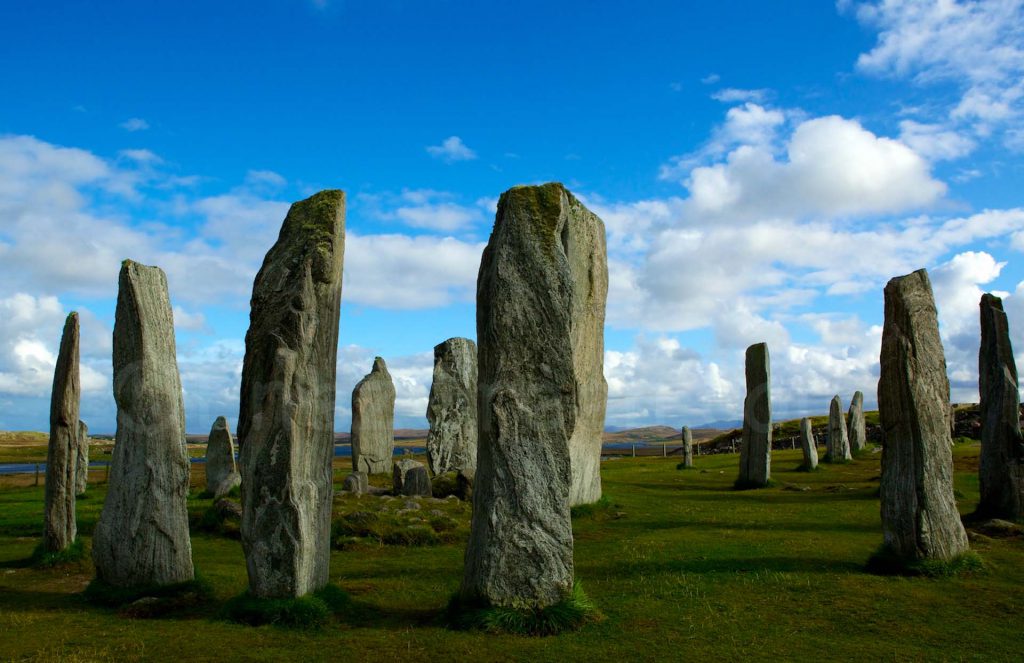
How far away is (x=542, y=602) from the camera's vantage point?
25.7 ft

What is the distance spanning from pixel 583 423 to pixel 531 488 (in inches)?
352

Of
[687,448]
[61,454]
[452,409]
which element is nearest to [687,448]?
[687,448]

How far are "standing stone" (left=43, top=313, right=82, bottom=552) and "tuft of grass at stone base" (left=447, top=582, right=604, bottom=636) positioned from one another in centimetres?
727

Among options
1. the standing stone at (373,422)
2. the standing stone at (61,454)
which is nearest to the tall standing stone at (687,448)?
the standing stone at (373,422)

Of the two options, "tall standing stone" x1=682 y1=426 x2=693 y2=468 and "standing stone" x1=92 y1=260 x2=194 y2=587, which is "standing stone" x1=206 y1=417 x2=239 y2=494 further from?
"tall standing stone" x1=682 y1=426 x2=693 y2=468

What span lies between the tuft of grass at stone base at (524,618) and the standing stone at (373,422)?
1751 centimetres

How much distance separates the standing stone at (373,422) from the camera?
25062 millimetres

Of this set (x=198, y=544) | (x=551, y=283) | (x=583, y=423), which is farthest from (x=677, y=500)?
(x=551, y=283)

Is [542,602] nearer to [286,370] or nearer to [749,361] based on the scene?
[286,370]

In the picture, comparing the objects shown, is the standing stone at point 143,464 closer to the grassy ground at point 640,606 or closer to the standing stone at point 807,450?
the grassy ground at point 640,606

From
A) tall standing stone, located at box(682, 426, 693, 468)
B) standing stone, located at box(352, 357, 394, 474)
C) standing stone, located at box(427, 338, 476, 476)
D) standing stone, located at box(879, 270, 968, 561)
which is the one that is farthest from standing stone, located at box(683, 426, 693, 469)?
standing stone, located at box(879, 270, 968, 561)

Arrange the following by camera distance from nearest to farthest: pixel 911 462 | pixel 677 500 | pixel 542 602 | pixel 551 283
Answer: pixel 542 602, pixel 551 283, pixel 911 462, pixel 677 500

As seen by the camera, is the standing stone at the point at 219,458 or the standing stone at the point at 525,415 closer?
the standing stone at the point at 525,415

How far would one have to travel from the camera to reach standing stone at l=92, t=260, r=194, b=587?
9406 millimetres
